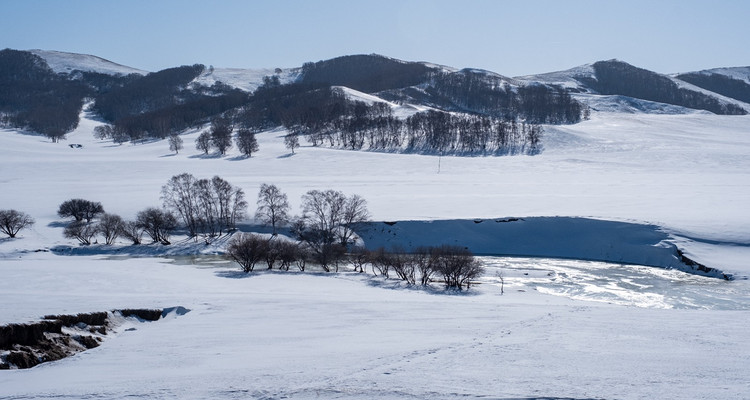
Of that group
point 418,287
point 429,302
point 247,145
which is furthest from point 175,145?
point 429,302

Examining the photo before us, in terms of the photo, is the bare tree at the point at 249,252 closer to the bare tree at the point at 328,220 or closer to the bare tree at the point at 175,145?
the bare tree at the point at 328,220

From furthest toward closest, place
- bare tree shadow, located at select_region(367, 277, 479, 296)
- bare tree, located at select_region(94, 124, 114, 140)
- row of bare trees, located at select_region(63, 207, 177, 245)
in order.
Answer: bare tree, located at select_region(94, 124, 114, 140) → row of bare trees, located at select_region(63, 207, 177, 245) → bare tree shadow, located at select_region(367, 277, 479, 296)

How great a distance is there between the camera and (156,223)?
48094mm

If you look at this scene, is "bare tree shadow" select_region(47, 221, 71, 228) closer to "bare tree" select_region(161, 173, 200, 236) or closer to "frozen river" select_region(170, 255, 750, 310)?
"bare tree" select_region(161, 173, 200, 236)

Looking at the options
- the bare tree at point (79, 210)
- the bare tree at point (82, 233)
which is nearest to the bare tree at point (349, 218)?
the bare tree at point (82, 233)

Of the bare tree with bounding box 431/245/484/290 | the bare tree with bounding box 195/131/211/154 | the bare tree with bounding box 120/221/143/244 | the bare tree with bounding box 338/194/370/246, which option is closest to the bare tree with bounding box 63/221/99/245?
the bare tree with bounding box 120/221/143/244

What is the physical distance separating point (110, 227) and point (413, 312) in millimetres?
36610

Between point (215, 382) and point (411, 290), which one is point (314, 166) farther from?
point (215, 382)

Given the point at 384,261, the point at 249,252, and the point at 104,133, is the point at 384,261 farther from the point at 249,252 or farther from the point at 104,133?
the point at 104,133

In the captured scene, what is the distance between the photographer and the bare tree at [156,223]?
4822 cm

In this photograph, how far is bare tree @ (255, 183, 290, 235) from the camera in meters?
50.3

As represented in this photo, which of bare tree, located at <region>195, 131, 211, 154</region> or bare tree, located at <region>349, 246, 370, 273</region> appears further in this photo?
bare tree, located at <region>195, 131, 211, 154</region>

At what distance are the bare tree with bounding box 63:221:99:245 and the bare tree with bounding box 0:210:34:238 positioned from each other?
4.30 metres

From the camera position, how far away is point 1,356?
55.4ft
